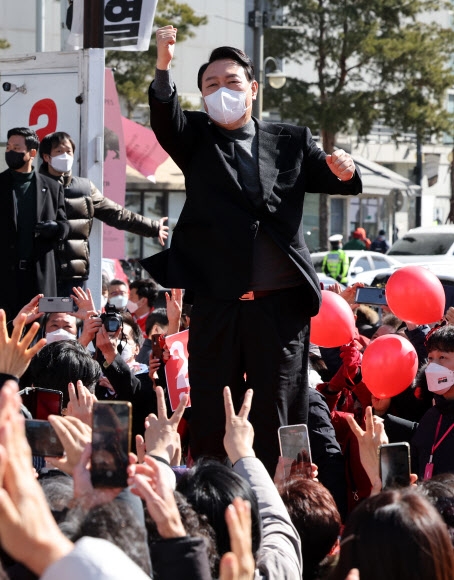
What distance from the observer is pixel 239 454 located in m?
3.14

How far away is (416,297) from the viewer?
586 cm

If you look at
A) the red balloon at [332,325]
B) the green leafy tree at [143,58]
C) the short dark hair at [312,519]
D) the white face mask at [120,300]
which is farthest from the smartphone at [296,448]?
the green leafy tree at [143,58]

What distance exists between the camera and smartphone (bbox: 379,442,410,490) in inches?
122

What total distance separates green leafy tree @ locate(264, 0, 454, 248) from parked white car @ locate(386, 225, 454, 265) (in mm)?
6651

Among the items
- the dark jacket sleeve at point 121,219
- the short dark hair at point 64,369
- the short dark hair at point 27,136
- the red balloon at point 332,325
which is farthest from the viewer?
the dark jacket sleeve at point 121,219

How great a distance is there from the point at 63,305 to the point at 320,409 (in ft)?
4.00

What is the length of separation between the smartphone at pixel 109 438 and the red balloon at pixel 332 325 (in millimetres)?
2919

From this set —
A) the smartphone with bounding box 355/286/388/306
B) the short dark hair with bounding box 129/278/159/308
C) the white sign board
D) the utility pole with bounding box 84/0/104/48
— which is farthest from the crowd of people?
the short dark hair with bounding box 129/278/159/308

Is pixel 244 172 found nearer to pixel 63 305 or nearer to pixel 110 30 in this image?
pixel 63 305

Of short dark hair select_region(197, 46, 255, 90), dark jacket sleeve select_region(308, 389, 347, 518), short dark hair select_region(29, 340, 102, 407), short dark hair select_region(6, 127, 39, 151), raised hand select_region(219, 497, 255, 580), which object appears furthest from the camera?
short dark hair select_region(6, 127, 39, 151)

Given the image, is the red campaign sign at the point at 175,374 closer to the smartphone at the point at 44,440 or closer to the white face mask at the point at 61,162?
the white face mask at the point at 61,162

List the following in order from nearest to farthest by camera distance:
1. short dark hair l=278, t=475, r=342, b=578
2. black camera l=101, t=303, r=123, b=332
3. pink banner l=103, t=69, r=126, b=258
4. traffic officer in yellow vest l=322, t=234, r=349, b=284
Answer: short dark hair l=278, t=475, r=342, b=578, black camera l=101, t=303, r=123, b=332, pink banner l=103, t=69, r=126, b=258, traffic officer in yellow vest l=322, t=234, r=349, b=284

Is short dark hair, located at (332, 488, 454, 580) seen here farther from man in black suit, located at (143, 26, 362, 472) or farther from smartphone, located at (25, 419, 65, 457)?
man in black suit, located at (143, 26, 362, 472)

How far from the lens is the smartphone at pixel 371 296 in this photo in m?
5.88
